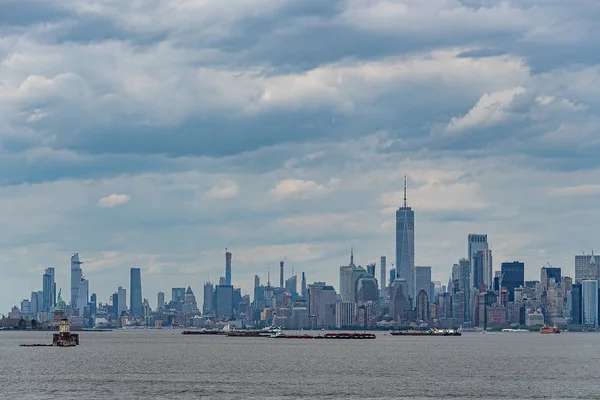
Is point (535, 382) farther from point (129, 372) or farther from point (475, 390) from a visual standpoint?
point (129, 372)

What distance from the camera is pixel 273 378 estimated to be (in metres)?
180

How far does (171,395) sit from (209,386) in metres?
16.5

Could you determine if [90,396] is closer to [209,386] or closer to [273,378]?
[209,386]

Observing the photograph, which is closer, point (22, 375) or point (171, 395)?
point (171, 395)

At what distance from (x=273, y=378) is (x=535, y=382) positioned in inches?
1673

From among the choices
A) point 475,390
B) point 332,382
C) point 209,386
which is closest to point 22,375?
point 209,386

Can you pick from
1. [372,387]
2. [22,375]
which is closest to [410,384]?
[372,387]

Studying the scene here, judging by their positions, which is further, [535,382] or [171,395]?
[535,382]

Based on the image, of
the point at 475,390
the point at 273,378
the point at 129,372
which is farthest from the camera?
the point at 129,372

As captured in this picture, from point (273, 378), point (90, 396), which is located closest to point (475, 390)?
point (273, 378)

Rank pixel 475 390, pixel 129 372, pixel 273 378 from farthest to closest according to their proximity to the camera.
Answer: pixel 129 372, pixel 273 378, pixel 475 390

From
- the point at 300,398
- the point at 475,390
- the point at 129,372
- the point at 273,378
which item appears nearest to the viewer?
the point at 300,398

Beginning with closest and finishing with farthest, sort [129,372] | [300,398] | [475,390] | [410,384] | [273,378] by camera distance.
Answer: [300,398] → [475,390] → [410,384] → [273,378] → [129,372]

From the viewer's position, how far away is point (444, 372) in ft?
650
